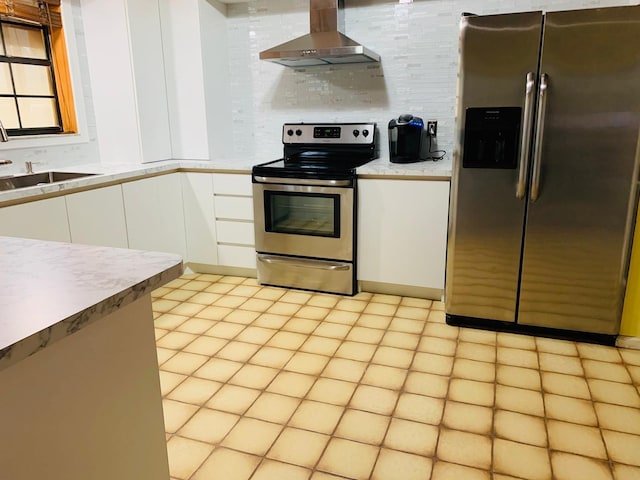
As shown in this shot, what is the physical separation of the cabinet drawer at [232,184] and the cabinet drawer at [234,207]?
43 millimetres

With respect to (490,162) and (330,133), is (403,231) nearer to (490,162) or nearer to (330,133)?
(490,162)

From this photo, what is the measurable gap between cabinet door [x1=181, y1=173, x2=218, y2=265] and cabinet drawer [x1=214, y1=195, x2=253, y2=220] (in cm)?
6

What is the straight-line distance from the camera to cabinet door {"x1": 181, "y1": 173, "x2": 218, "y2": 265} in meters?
3.53

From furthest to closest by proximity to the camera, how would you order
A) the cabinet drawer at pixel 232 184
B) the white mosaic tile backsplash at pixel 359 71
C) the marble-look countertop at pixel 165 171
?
the cabinet drawer at pixel 232 184 → the white mosaic tile backsplash at pixel 359 71 → the marble-look countertop at pixel 165 171

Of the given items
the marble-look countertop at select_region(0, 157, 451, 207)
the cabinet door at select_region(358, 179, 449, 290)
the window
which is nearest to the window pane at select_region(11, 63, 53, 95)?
the window

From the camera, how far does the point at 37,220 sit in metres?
2.50

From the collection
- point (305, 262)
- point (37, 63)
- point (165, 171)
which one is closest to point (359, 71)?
point (305, 262)

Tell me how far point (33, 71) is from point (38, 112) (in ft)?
0.89

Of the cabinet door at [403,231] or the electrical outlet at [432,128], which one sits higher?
the electrical outlet at [432,128]

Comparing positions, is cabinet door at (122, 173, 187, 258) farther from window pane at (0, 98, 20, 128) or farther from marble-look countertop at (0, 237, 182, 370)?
marble-look countertop at (0, 237, 182, 370)

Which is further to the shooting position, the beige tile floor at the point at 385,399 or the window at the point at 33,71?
the window at the point at 33,71

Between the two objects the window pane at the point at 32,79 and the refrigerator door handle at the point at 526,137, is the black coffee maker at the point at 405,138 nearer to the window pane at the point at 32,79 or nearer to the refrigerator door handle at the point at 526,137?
the refrigerator door handle at the point at 526,137

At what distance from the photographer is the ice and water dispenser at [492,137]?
2402 millimetres

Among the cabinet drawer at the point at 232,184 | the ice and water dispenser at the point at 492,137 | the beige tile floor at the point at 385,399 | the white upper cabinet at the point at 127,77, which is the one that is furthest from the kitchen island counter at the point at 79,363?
the white upper cabinet at the point at 127,77
